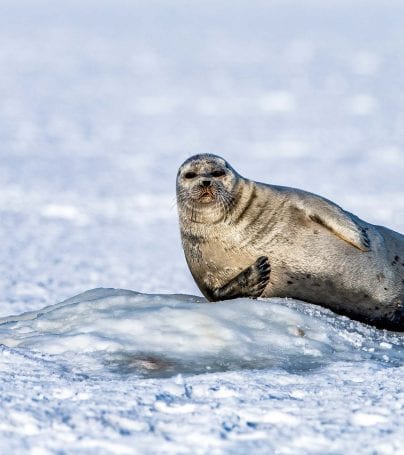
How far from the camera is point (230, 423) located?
275cm

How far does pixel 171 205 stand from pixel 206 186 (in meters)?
4.24

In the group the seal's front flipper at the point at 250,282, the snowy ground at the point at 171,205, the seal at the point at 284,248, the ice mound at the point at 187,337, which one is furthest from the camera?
the seal at the point at 284,248

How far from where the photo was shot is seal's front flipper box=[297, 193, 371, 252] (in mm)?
4719

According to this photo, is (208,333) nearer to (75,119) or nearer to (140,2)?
(75,119)

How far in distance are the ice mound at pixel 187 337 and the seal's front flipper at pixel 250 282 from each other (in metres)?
0.26

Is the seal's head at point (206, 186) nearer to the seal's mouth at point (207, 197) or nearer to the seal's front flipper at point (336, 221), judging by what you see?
the seal's mouth at point (207, 197)

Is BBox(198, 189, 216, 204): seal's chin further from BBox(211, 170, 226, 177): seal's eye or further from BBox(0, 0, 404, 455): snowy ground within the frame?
BBox(0, 0, 404, 455): snowy ground

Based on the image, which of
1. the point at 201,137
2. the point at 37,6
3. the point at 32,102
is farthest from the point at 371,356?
the point at 37,6

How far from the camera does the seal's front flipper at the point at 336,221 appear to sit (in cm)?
472

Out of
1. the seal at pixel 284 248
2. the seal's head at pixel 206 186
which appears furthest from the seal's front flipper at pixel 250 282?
the seal's head at pixel 206 186

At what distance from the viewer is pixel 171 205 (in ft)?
30.0

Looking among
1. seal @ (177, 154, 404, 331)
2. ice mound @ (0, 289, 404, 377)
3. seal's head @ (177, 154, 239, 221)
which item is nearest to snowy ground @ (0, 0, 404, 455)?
ice mound @ (0, 289, 404, 377)

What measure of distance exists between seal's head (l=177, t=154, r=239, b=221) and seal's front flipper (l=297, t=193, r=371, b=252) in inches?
13.1

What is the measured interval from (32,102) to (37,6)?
10368mm
